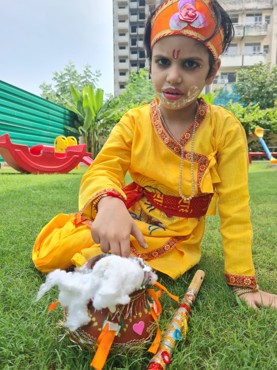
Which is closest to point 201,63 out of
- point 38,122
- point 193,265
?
point 193,265

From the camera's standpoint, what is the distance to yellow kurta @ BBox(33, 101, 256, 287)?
1.25 meters

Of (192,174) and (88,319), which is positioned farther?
(192,174)

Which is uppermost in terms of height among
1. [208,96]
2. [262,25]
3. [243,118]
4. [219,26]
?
[262,25]

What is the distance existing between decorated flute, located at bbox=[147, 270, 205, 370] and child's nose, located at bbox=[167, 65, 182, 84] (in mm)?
678

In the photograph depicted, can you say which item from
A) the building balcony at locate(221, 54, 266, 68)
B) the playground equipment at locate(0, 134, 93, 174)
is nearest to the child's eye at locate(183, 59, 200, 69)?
the playground equipment at locate(0, 134, 93, 174)

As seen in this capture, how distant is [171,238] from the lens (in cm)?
138

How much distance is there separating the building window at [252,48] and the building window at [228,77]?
1964mm

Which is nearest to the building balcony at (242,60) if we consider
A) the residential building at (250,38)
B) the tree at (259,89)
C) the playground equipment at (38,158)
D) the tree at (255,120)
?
the residential building at (250,38)

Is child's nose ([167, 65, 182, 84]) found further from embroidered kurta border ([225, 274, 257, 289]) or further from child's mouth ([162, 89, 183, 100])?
embroidered kurta border ([225, 274, 257, 289])

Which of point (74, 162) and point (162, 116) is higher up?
point (162, 116)

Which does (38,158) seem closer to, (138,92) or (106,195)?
(106,195)

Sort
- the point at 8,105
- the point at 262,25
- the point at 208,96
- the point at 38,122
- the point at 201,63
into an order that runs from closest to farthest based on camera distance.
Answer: the point at 201,63 < the point at 8,105 < the point at 38,122 < the point at 208,96 < the point at 262,25

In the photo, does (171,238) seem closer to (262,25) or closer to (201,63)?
(201,63)

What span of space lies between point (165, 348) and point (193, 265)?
0.60 metres
